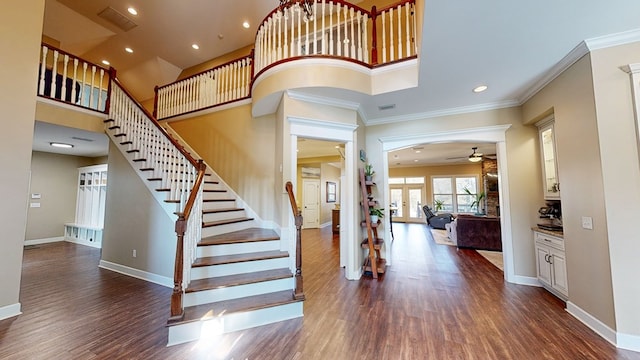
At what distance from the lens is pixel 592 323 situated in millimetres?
2355

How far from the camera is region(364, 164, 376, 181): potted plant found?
169 inches

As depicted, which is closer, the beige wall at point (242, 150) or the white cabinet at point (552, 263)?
the white cabinet at point (552, 263)

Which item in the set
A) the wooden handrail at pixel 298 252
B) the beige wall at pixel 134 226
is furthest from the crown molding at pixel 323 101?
the beige wall at pixel 134 226

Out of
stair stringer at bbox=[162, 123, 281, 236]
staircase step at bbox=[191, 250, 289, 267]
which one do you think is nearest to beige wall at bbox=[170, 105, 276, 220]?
stair stringer at bbox=[162, 123, 281, 236]

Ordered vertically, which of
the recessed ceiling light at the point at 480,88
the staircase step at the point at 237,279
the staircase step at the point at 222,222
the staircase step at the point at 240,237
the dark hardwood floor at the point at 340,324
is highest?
the recessed ceiling light at the point at 480,88

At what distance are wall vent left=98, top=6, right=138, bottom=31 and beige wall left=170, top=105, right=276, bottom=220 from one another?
118 inches

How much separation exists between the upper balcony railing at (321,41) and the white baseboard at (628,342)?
3.69 metres

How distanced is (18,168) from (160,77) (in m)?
5.71

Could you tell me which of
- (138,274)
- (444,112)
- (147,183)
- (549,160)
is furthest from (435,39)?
(138,274)

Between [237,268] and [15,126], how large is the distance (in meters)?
3.09

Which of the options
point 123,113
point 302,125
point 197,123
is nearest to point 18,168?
point 123,113

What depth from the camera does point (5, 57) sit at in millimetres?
2631

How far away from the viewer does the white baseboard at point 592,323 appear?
84.6 inches

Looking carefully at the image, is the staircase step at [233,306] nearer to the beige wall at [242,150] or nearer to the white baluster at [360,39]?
the beige wall at [242,150]
